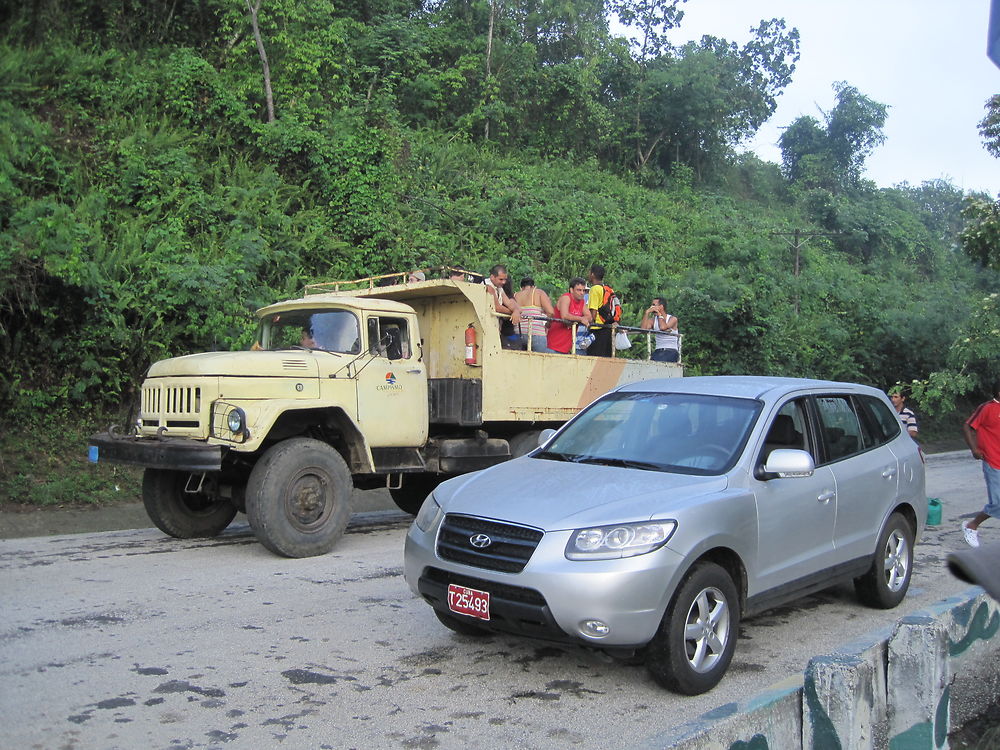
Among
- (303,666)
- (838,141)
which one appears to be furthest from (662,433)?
(838,141)

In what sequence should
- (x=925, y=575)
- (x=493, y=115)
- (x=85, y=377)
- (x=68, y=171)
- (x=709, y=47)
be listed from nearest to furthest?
(x=925, y=575) → (x=85, y=377) → (x=68, y=171) → (x=493, y=115) → (x=709, y=47)

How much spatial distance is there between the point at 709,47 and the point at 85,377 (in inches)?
1353

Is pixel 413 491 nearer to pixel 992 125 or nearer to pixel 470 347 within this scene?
pixel 470 347

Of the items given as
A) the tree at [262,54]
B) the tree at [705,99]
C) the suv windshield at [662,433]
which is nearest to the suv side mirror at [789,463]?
the suv windshield at [662,433]

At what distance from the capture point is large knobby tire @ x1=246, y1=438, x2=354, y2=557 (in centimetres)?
789

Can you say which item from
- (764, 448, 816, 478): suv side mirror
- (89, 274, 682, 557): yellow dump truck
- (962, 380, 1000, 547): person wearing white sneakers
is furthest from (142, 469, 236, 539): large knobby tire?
(962, 380, 1000, 547): person wearing white sneakers

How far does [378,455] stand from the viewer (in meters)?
9.23

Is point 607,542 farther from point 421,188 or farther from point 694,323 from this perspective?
point 421,188

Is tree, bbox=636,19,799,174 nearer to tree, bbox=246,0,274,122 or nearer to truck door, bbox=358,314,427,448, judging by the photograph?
tree, bbox=246,0,274,122

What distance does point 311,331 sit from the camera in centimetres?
937

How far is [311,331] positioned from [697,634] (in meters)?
5.85

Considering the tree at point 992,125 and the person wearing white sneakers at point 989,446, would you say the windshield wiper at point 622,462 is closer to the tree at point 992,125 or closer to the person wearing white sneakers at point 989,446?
the person wearing white sneakers at point 989,446

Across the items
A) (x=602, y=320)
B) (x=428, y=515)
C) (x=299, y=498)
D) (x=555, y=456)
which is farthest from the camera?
(x=602, y=320)

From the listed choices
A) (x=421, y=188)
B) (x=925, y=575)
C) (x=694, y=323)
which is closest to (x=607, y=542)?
(x=925, y=575)
